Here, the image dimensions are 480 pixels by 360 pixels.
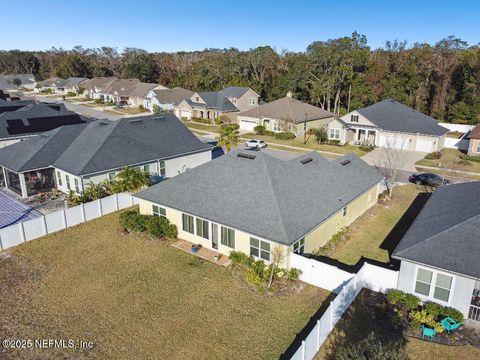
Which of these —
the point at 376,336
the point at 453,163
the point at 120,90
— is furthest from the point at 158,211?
the point at 120,90

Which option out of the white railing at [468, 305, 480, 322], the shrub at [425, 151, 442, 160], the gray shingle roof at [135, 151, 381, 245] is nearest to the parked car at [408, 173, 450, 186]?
the shrub at [425, 151, 442, 160]

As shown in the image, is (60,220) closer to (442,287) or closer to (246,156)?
(246,156)

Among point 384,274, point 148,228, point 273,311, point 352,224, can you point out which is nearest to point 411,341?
point 384,274

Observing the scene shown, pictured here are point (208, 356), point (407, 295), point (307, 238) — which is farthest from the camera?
point (307, 238)

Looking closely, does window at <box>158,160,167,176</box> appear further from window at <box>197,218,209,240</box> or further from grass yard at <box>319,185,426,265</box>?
grass yard at <box>319,185,426,265</box>

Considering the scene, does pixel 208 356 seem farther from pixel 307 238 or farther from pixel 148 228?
pixel 148 228

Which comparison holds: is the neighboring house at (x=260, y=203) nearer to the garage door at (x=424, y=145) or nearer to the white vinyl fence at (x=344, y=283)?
the white vinyl fence at (x=344, y=283)
